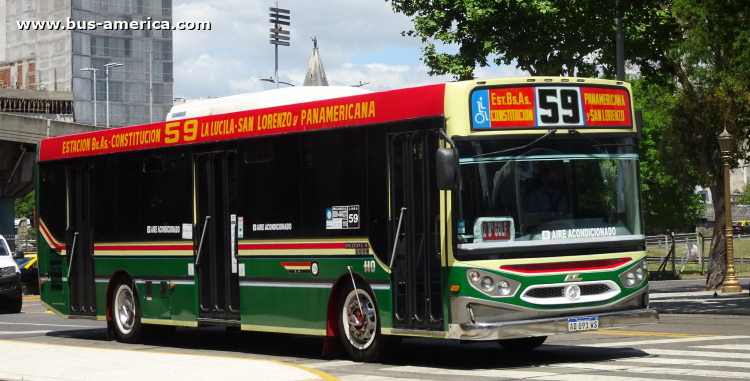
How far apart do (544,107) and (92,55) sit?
109462 millimetres

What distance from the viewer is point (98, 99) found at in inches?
4688

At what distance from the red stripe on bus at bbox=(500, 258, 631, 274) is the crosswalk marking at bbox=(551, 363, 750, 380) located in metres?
1.03

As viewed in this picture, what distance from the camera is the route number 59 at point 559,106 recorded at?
11961 mm

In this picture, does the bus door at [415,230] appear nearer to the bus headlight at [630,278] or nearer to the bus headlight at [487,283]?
the bus headlight at [487,283]

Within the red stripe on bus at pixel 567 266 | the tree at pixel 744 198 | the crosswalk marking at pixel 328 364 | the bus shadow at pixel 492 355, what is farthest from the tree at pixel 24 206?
the red stripe on bus at pixel 567 266

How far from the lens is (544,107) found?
39.3 ft

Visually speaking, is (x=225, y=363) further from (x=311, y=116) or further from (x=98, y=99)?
(x=98, y=99)

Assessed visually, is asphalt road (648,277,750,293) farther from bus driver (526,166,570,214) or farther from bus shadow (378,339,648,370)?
bus driver (526,166,570,214)

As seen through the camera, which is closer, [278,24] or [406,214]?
→ [406,214]

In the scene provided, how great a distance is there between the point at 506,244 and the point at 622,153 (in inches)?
76.4

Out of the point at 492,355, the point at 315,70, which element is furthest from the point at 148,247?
the point at 315,70

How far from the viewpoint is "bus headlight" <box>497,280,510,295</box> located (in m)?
11.5

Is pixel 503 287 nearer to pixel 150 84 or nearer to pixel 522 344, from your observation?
pixel 522 344

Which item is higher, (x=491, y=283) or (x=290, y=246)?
(x=290, y=246)
